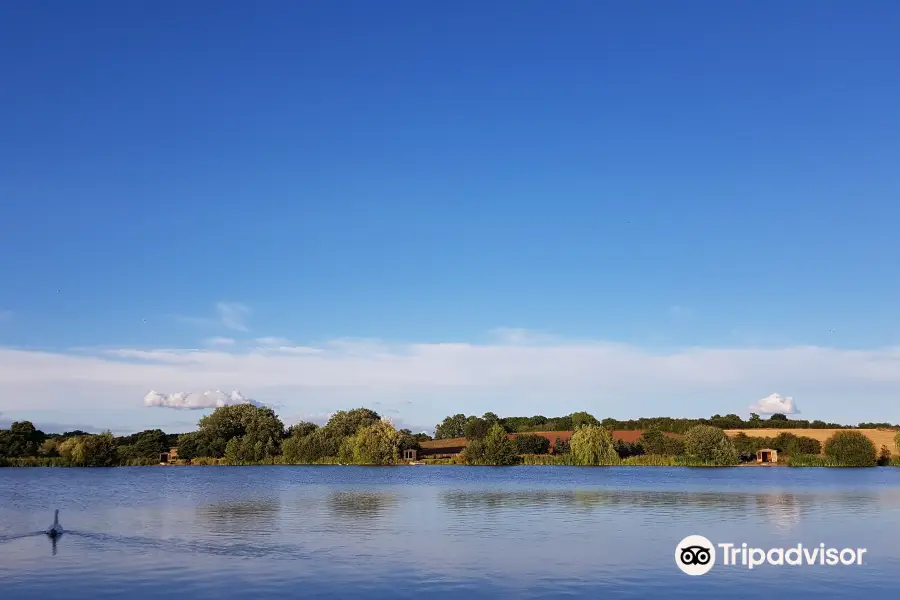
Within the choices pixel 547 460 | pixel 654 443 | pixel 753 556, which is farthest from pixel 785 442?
pixel 753 556

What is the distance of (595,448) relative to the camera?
130 m

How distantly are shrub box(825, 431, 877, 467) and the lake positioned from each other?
75.5 m

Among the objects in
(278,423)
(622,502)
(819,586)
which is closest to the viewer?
(819,586)

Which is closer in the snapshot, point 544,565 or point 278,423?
point 544,565

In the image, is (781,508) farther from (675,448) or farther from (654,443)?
(654,443)

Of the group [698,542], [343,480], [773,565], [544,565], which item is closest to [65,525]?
[544,565]

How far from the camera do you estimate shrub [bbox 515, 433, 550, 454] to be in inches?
6550

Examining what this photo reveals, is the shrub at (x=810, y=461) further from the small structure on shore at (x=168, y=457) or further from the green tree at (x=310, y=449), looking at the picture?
the small structure on shore at (x=168, y=457)

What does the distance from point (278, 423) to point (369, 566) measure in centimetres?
12937

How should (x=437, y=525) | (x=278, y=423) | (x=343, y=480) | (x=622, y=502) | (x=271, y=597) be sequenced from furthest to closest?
(x=278, y=423) → (x=343, y=480) → (x=622, y=502) → (x=437, y=525) → (x=271, y=597)

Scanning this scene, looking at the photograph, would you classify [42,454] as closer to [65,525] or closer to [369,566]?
[65,525]

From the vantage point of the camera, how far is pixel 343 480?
9106cm

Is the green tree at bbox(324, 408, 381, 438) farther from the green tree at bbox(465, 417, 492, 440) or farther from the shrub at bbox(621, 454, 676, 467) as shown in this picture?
the shrub at bbox(621, 454, 676, 467)

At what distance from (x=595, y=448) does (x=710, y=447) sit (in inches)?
761
